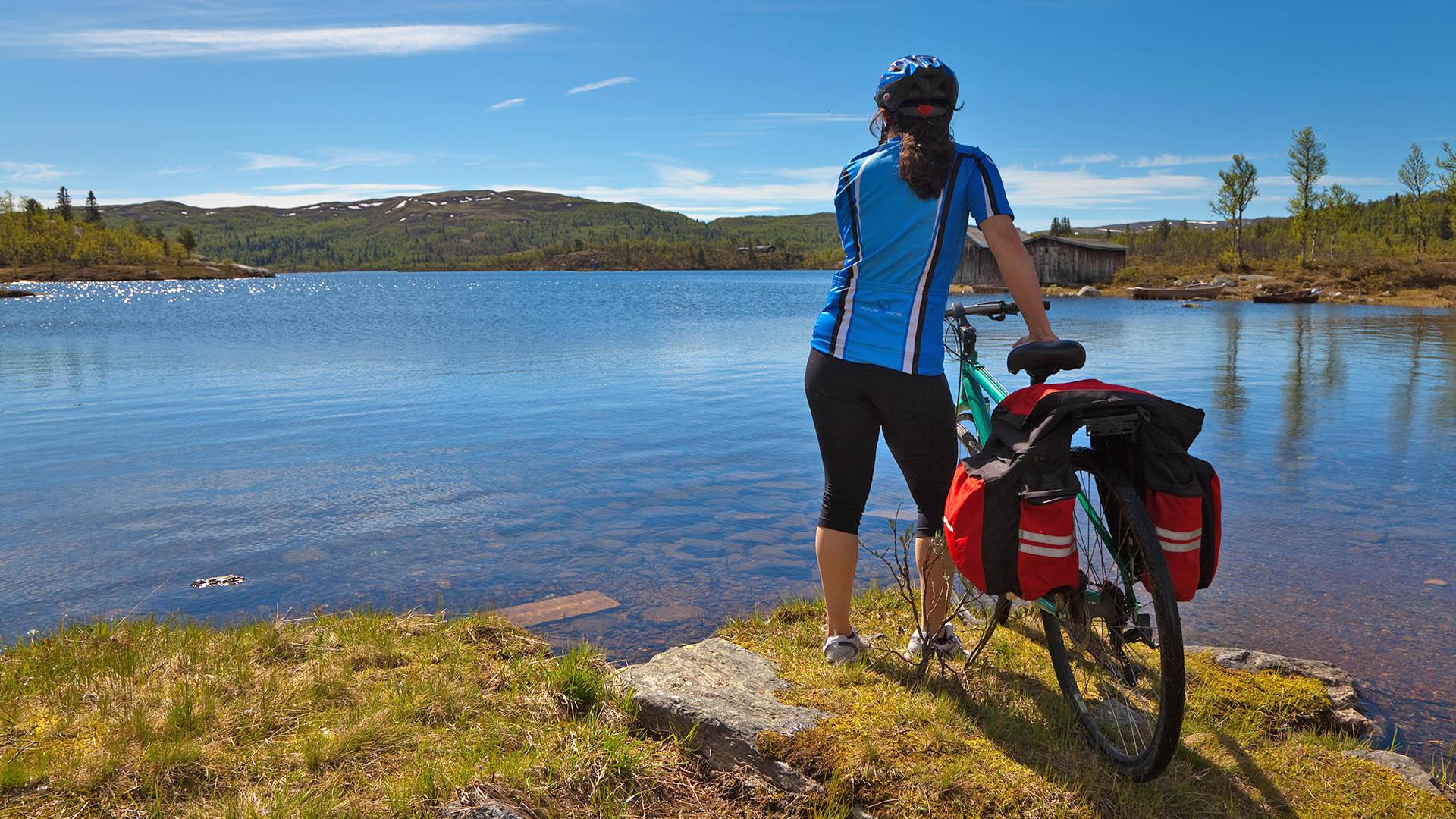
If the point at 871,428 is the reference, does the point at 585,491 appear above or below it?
below

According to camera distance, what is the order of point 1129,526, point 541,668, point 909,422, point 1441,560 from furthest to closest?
point 1441,560, point 541,668, point 909,422, point 1129,526

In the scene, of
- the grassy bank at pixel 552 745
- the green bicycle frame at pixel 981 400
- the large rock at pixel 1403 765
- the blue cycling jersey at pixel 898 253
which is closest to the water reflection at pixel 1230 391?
the green bicycle frame at pixel 981 400

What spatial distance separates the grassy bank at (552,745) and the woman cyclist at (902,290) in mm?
885

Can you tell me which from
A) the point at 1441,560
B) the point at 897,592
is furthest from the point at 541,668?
the point at 1441,560

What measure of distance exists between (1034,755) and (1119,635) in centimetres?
53

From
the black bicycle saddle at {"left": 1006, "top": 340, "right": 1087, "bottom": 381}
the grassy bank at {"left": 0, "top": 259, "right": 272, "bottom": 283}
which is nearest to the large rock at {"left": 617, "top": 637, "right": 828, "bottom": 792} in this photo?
the black bicycle saddle at {"left": 1006, "top": 340, "right": 1087, "bottom": 381}

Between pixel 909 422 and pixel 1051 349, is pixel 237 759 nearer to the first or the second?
pixel 909 422

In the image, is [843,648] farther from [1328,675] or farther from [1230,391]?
[1230,391]

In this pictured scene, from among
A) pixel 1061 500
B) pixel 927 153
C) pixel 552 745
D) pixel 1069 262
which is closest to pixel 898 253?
pixel 927 153

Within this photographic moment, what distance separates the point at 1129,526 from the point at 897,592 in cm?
258

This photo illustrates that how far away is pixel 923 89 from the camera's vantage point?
3.35m

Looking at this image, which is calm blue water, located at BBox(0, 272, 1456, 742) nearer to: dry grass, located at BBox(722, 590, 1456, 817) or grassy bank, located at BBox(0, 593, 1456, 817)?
dry grass, located at BBox(722, 590, 1456, 817)

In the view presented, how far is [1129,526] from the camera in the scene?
294cm

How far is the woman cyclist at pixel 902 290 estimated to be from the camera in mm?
3350
